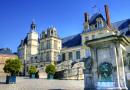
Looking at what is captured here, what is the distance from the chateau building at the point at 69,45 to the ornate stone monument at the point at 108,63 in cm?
1411

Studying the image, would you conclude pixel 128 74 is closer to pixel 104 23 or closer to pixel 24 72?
pixel 104 23

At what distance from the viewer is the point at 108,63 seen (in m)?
5.47

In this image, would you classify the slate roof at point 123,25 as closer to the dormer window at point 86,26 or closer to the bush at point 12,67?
the dormer window at point 86,26

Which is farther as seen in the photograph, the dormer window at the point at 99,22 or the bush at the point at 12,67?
the dormer window at the point at 99,22

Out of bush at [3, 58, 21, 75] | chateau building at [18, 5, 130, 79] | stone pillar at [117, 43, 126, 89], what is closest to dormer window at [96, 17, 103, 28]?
chateau building at [18, 5, 130, 79]

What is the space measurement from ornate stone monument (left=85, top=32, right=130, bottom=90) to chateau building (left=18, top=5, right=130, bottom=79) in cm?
1411

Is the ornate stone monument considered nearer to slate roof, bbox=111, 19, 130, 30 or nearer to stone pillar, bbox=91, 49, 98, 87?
stone pillar, bbox=91, 49, 98, 87

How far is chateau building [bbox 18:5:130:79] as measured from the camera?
88.0ft

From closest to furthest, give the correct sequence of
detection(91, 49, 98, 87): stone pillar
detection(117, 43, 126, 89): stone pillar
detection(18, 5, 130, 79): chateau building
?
1. detection(117, 43, 126, 89): stone pillar
2. detection(91, 49, 98, 87): stone pillar
3. detection(18, 5, 130, 79): chateau building

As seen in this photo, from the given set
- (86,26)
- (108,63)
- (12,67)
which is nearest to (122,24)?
(86,26)

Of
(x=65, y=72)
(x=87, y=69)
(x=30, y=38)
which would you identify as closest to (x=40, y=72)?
(x=65, y=72)

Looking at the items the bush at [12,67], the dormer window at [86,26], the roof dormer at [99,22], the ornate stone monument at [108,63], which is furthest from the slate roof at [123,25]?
the ornate stone monument at [108,63]

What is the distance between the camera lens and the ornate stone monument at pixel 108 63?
17.1ft

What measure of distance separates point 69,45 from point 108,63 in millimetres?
30103
